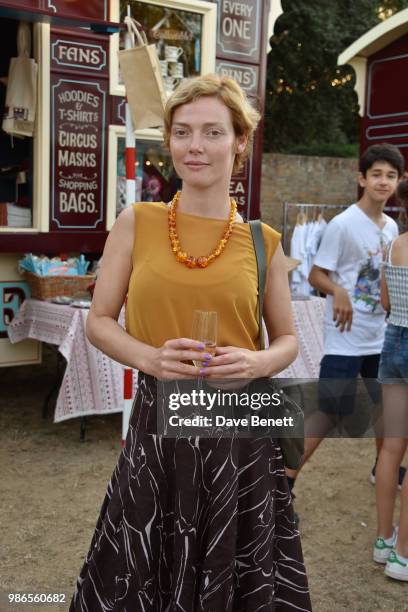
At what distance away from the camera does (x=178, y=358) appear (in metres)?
1.58

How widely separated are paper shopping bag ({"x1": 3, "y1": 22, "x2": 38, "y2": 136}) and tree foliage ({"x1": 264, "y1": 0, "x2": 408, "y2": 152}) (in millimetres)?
13307

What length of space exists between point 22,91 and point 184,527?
4.33 meters

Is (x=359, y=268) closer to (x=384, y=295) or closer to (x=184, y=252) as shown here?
(x=384, y=295)

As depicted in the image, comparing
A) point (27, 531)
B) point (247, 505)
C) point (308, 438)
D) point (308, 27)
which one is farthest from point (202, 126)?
point (308, 27)

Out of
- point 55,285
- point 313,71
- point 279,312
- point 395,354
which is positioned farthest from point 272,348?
point 313,71

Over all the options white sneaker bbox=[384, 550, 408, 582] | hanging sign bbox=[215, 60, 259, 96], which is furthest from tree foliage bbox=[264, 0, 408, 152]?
white sneaker bbox=[384, 550, 408, 582]

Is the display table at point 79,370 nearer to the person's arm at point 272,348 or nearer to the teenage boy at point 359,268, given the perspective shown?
the teenage boy at point 359,268

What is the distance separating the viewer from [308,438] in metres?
3.40

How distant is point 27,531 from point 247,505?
6.50 ft

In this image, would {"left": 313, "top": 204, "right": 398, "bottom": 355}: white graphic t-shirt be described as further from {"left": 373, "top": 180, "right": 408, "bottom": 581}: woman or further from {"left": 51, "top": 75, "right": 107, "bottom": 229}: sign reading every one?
{"left": 51, "top": 75, "right": 107, "bottom": 229}: sign reading every one

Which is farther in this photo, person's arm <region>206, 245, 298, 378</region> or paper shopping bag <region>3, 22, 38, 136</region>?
paper shopping bag <region>3, 22, 38, 136</region>

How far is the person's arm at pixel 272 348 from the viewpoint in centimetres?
161

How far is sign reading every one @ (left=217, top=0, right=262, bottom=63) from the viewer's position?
19.9 feet

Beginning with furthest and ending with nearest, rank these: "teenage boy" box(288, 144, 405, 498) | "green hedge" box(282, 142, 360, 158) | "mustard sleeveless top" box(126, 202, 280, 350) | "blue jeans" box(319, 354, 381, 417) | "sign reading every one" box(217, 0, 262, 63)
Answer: "green hedge" box(282, 142, 360, 158)
"sign reading every one" box(217, 0, 262, 63)
"teenage boy" box(288, 144, 405, 498)
"blue jeans" box(319, 354, 381, 417)
"mustard sleeveless top" box(126, 202, 280, 350)
